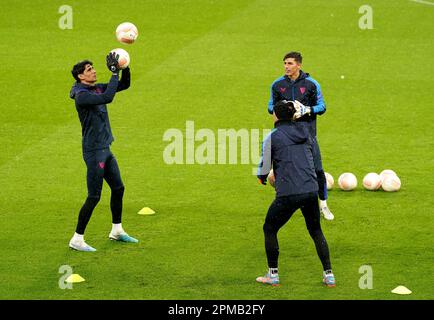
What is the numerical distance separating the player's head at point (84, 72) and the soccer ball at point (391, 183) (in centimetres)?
542

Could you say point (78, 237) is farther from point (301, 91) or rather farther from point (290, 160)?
point (301, 91)

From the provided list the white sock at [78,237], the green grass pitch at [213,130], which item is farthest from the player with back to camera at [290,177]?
the white sock at [78,237]

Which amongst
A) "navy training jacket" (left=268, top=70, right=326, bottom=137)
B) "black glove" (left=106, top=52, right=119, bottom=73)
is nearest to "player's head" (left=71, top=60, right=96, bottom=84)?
"black glove" (left=106, top=52, right=119, bottom=73)

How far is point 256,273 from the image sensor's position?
12430mm

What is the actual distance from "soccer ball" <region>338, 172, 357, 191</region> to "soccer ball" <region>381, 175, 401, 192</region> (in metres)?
0.48

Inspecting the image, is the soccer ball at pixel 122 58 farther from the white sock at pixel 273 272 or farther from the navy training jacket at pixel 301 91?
the white sock at pixel 273 272

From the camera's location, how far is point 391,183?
16.1 meters

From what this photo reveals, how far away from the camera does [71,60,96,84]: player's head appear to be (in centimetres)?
1313

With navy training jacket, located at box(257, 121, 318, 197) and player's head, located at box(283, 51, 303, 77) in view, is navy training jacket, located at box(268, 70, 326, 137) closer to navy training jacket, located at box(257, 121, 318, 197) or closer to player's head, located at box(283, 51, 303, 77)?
player's head, located at box(283, 51, 303, 77)

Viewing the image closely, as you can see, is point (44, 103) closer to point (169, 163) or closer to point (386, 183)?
point (169, 163)

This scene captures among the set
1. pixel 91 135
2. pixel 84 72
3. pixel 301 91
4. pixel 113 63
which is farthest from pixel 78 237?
pixel 301 91

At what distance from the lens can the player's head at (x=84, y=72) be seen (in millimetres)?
13133

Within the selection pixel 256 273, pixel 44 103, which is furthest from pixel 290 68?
pixel 44 103

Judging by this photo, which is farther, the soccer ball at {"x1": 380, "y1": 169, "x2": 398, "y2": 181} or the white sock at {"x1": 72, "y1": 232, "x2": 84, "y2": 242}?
the soccer ball at {"x1": 380, "y1": 169, "x2": 398, "y2": 181}
